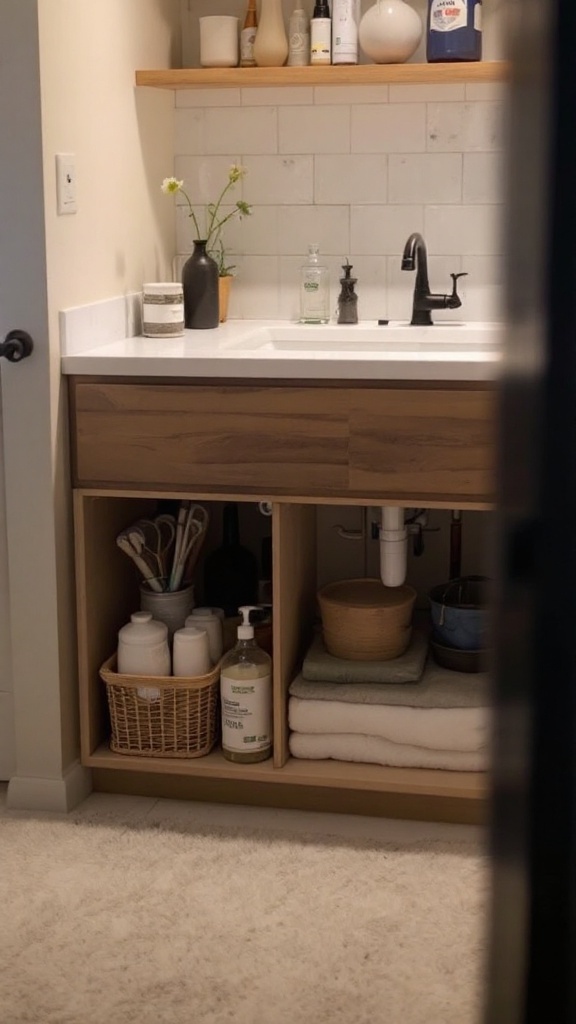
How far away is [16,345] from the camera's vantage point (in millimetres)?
2334

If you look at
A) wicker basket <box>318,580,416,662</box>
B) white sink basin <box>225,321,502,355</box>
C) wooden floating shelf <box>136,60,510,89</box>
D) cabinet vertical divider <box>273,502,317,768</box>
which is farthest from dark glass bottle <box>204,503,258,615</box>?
wooden floating shelf <box>136,60,510,89</box>

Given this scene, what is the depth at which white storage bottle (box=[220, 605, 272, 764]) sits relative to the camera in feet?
8.17

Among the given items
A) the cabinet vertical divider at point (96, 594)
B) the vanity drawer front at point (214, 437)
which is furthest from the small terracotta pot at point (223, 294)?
the vanity drawer front at point (214, 437)

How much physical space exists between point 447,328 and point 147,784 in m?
1.18

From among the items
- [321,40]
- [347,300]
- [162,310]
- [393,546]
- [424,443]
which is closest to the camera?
[424,443]

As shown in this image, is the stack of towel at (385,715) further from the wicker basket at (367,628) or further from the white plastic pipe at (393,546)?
the white plastic pipe at (393,546)

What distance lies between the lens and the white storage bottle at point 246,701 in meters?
2.49

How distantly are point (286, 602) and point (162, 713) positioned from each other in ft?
1.09

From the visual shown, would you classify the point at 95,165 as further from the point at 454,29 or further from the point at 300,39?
the point at 454,29

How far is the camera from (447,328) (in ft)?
9.37

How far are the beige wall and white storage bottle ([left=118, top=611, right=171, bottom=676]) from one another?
10 cm

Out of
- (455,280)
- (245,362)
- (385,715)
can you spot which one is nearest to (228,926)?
(385,715)

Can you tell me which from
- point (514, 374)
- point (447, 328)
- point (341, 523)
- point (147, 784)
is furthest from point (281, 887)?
point (514, 374)

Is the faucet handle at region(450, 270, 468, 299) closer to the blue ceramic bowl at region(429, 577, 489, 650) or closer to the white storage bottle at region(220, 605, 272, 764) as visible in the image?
the blue ceramic bowl at region(429, 577, 489, 650)
